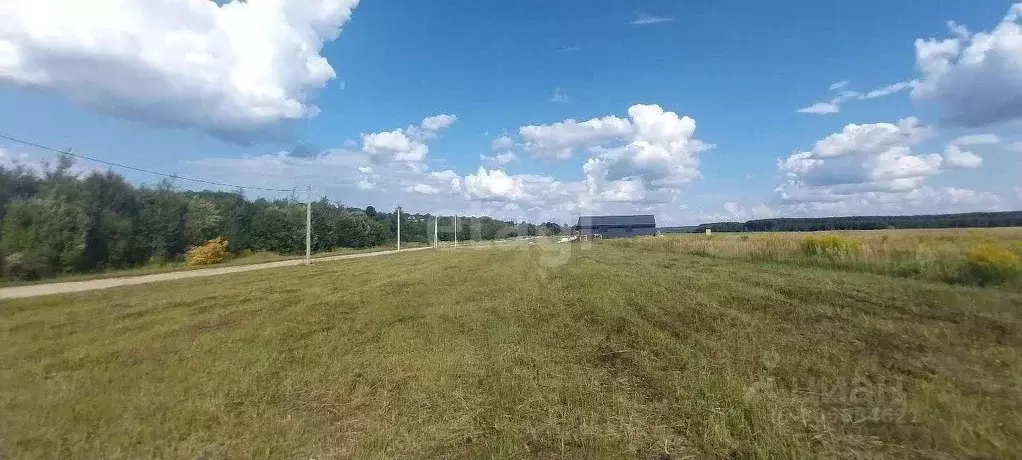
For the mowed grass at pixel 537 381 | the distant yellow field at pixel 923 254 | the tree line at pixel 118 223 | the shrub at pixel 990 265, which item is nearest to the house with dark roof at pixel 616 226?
the tree line at pixel 118 223

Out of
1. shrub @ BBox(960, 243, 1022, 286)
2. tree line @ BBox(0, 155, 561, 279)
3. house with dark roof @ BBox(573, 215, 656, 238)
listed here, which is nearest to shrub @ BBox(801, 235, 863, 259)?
shrub @ BBox(960, 243, 1022, 286)

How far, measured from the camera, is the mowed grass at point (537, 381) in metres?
4.23

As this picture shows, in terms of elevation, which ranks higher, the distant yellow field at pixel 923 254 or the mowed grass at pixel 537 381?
the distant yellow field at pixel 923 254

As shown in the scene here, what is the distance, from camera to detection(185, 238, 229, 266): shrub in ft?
127

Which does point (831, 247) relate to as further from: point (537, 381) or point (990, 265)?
point (537, 381)

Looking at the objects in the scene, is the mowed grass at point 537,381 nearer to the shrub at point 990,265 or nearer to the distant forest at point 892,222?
the shrub at point 990,265

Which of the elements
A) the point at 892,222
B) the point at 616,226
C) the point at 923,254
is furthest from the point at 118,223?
the point at 616,226

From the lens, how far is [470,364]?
6.78 metres

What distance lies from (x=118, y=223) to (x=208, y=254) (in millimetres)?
6708

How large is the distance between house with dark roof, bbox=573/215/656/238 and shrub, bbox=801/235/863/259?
192 ft

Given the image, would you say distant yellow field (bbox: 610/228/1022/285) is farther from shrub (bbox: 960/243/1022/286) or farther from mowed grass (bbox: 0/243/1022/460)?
mowed grass (bbox: 0/243/1022/460)

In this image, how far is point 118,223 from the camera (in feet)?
110

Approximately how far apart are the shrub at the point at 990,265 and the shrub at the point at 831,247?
18.2 feet

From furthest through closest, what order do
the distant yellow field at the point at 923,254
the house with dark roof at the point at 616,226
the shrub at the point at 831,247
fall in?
the house with dark roof at the point at 616,226 < the shrub at the point at 831,247 < the distant yellow field at the point at 923,254
